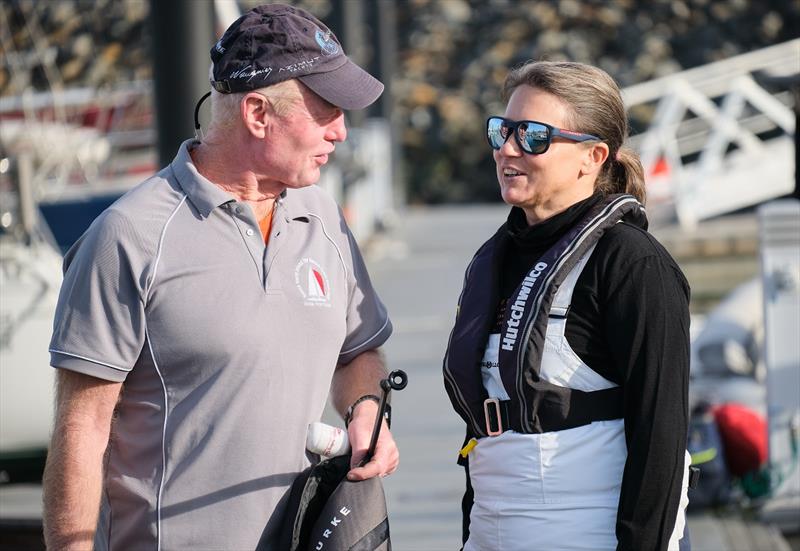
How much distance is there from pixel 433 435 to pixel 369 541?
157 inches

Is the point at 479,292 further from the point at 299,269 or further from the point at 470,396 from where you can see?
the point at 299,269

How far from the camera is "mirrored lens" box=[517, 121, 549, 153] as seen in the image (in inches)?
103

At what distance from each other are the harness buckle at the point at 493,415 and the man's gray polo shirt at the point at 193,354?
37 centimetres

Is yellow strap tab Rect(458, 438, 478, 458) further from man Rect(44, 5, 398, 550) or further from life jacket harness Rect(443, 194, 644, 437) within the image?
man Rect(44, 5, 398, 550)

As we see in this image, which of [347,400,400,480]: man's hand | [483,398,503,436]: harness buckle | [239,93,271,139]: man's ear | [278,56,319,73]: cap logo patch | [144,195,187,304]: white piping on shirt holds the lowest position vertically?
[347,400,400,480]: man's hand

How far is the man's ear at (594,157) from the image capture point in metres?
2.69

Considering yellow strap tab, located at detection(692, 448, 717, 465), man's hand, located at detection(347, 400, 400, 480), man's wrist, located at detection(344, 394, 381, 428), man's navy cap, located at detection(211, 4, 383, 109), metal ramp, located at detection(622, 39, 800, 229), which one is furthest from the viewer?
metal ramp, located at detection(622, 39, 800, 229)

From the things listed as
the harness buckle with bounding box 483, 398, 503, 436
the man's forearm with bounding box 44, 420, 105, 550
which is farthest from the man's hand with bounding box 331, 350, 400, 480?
the man's forearm with bounding box 44, 420, 105, 550

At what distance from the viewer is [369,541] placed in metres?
2.61

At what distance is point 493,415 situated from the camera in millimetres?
2580

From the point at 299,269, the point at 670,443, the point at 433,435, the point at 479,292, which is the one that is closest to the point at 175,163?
the point at 299,269

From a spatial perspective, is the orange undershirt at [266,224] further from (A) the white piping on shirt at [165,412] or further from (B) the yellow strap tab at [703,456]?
(B) the yellow strap tab at [703,456]

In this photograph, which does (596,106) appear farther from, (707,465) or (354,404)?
(707,465)

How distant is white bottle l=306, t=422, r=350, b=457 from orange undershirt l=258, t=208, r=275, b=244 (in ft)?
1.36
